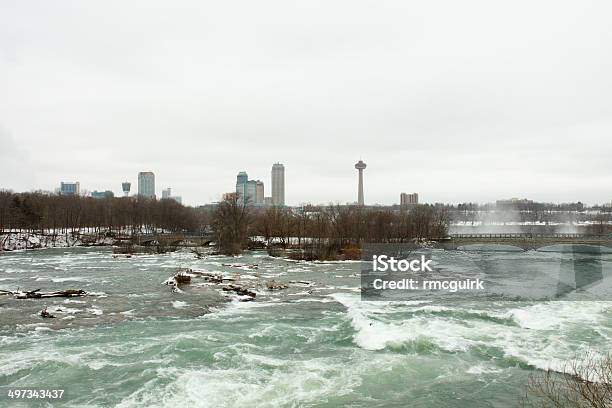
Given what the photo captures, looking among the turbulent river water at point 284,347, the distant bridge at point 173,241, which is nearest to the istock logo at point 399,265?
the turbulent river water at point 284,347

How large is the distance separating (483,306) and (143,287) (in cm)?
2464

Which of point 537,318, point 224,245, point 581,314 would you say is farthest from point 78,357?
point 224,245

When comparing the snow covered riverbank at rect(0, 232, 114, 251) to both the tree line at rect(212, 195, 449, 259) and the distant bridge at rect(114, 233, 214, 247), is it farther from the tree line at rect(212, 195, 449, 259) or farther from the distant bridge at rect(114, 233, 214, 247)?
the tree line at rect(212, 195, 449, 259)

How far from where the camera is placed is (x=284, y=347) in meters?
20.7

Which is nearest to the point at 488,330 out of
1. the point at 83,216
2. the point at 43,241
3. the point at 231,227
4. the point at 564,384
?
the point at 564,384

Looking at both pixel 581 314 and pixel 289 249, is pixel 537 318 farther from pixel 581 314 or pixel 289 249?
pixel 289 249

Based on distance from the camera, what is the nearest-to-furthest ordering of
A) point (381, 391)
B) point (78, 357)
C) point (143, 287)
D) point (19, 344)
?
point (381, 391) → point (78, 357) → point (19, 344) → point (143, 287)

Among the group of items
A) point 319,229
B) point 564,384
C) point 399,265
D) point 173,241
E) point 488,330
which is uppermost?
point 319,229

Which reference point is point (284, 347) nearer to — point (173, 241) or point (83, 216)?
point (173, 241)

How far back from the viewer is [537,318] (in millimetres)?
26375
